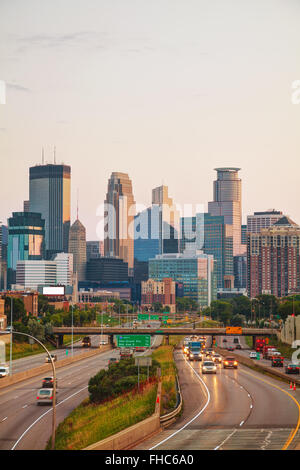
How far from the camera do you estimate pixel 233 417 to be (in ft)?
176

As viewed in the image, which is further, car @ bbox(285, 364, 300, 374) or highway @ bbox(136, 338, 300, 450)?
car @ bbox(285, 364, 300, 374)

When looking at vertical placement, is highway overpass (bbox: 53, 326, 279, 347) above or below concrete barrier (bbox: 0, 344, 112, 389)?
above

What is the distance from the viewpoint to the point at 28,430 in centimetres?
5956

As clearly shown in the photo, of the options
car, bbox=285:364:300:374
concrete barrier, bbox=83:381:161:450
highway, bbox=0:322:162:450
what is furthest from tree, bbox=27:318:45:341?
concrete barrier, bbox=83:381:161:450

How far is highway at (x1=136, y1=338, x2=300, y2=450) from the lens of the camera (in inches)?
1697

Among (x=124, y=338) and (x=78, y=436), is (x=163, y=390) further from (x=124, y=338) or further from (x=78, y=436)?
(x=124, y=338)

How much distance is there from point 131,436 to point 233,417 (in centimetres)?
1190

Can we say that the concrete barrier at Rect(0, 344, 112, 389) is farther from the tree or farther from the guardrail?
the guardrail

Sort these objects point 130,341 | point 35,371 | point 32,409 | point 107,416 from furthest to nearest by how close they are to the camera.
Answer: point 35,371 < point 130,341 < point 32,409 < point 107,416

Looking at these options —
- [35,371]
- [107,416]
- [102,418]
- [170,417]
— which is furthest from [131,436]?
[35,371]

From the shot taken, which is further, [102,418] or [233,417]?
[102,418]

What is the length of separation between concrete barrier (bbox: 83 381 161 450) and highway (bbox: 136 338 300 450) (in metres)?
0.60

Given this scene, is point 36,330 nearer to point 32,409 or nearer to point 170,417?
point 32,409
